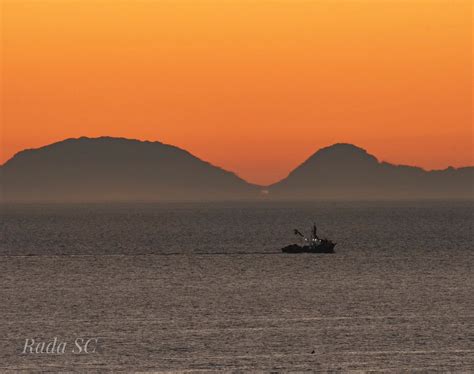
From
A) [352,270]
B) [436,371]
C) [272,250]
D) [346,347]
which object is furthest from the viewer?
[272,250]

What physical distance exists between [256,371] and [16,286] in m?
53.2

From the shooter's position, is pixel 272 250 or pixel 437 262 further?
pixel 272 250

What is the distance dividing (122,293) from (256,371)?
42774 millimetres

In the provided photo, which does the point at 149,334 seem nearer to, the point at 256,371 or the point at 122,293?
the point at 256,371

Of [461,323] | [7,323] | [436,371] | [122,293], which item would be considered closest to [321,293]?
[122,293]

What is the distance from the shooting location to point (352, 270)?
115625 mm

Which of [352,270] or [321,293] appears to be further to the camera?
[352,270]

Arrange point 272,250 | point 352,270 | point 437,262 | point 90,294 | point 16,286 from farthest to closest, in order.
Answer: point 272,250, point 437,262, point 352,270, point 16,286, point 90,294

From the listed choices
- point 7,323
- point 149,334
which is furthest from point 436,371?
point 7,323

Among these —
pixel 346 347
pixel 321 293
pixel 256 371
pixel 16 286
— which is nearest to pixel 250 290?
pixel 321 293

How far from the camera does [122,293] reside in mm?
84125

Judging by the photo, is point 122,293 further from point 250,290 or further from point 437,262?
point 437,262

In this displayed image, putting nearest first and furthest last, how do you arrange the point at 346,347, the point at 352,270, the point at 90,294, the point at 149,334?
the point at 346,347, the point at 149,334, the point at 90,294, the point at 352,270

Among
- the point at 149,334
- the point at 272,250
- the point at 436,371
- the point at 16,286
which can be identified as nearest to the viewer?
the point at 436,371
